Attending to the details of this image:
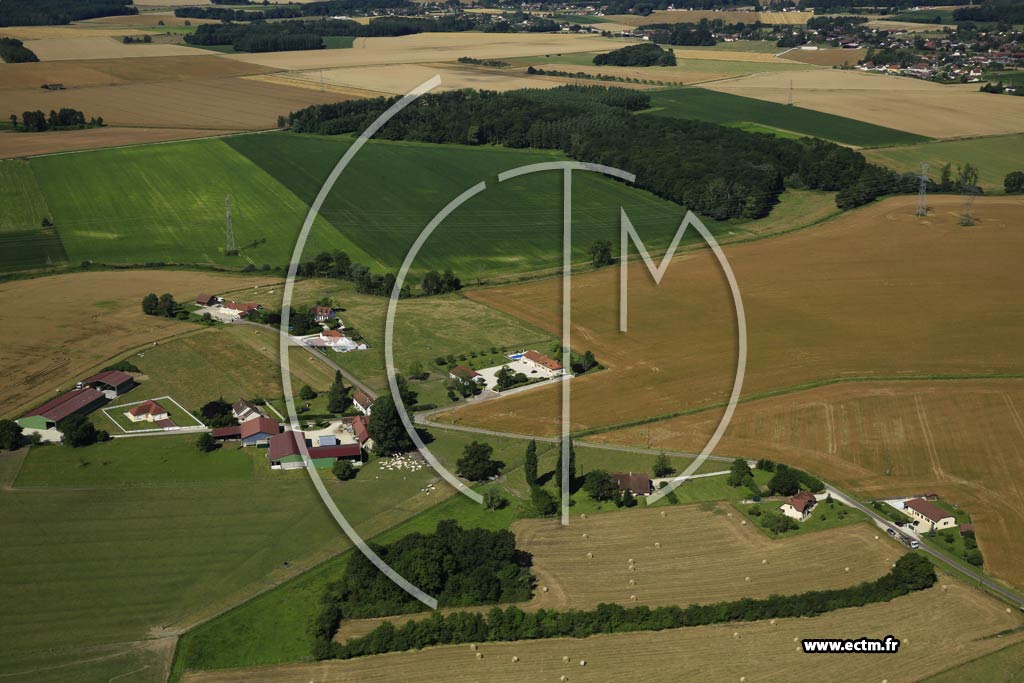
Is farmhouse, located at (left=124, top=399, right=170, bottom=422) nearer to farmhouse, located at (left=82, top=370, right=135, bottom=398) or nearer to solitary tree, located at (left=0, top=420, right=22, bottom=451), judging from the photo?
farmhouse, located at (left=82, top=370, right=135, bottom=398)

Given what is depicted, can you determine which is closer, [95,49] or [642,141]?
[642,141]

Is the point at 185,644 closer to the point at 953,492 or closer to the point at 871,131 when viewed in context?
the point at 953,492

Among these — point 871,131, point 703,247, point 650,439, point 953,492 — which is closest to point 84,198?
point 703,247

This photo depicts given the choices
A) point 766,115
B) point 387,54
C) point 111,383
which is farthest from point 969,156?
point 387,54

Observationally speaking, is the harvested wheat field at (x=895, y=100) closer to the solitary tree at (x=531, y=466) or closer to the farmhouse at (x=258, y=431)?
the solitary tree at (x=531, y=466)

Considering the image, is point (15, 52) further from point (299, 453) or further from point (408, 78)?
point (299, 453)
